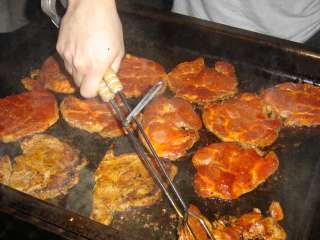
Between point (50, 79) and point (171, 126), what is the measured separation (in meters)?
1.28

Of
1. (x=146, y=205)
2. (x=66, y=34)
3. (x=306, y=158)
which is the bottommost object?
(x=146, y=205)

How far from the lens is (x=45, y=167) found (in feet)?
9.68

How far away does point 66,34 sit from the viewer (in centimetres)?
232

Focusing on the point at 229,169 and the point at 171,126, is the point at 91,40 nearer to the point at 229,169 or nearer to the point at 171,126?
the point at 171,126

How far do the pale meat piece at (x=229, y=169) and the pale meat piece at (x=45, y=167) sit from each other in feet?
3.05

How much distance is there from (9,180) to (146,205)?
3.45 ft

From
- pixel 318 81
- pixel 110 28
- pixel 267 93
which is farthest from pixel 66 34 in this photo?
pixel 318 81

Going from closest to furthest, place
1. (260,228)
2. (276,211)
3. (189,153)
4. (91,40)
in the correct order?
(91,40) < (260,228) < (276,211) < (189,153)

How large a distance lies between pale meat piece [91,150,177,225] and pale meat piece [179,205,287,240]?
1.32 ft

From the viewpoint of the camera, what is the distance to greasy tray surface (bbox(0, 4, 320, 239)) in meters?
2.35

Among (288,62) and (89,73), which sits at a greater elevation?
(89,73)

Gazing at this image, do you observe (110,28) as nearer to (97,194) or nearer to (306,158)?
(97,194)

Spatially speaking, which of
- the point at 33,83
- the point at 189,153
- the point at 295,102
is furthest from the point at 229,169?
the point at 33,83

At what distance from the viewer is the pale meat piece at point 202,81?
3520mm
